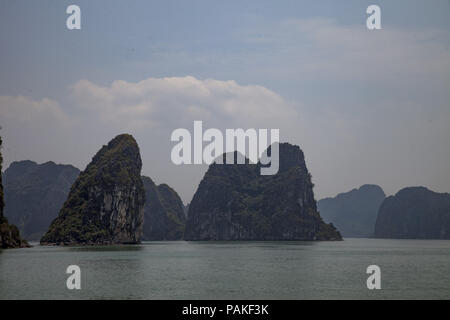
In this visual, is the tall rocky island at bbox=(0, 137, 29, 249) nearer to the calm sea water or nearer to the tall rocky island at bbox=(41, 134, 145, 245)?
the tall rocky island at bbox=(41, 134, 145, 245)

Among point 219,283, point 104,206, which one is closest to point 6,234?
point 104,206

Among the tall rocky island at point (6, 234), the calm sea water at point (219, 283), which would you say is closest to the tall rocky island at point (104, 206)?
the tall rocky island at point (6, 234)

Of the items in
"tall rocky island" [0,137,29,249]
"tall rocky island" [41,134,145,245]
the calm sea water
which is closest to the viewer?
the calm sea water

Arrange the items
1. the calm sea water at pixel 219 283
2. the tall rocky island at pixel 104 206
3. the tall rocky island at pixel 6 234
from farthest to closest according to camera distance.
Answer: the tall rocky island at pixel 104 206 → the tall rocky island at pixel 6 234 → the calm sea water at pixel 219 283

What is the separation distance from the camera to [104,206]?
586 ft

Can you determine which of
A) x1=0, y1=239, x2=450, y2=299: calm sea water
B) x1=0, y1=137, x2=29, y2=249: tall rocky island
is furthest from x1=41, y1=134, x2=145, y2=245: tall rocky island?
x1=0, y1=239, x2=450, y2=299: calm sea water

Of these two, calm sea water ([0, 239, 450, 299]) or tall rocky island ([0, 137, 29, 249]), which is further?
tall rocky island ([0, 137, 29, 249])

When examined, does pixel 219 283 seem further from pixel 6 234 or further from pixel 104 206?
pixel 104 206

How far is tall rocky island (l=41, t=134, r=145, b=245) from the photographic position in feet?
566

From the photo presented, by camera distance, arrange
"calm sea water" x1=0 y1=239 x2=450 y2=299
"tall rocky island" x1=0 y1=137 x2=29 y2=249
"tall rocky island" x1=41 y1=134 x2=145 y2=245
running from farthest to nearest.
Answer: "tall rocky island" x1=41 y1=134 x2=145 y2=245 → "tall rocky island" x1=0 y1=137 x2=29 y2=249 → "calm sea water" x1=0 y1=239 x2=450 y2=299

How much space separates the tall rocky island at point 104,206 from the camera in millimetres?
172500

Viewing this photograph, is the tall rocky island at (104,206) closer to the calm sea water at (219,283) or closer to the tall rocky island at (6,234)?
the tall rocky island at (6,234)
